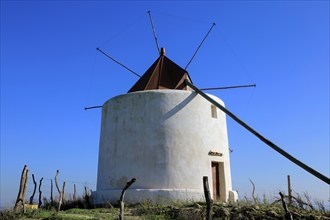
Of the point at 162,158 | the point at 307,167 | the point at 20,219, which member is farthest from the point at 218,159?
the point at 20,219

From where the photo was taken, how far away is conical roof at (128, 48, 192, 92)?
57.5ft

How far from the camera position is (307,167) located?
11578mm

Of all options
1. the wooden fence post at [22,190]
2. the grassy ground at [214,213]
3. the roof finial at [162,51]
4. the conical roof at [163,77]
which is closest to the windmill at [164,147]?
the conical roof at [163,77]

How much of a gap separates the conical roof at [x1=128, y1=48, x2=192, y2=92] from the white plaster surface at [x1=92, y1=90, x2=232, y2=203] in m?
1.37

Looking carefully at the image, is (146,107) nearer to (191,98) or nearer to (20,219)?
(191,98)

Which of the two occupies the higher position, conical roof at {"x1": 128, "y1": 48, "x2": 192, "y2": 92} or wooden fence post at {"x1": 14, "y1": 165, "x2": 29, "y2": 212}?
conical roof at {"x1": 128, "y1": 48, "x2": 192, "y2": 92}

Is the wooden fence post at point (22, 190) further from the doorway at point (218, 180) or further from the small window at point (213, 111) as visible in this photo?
the small window at point (213, 111)

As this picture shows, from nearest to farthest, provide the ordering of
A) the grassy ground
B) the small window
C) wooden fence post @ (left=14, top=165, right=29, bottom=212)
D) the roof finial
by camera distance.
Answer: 1. the grassy ground
2. wooden fence post @ (left=14, top=165, right=29, bottom=212)
3. the small window
4. the roof finial

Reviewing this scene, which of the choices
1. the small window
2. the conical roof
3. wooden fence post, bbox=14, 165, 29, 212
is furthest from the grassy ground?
the conical roof

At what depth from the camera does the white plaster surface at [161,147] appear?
14945 millimetres

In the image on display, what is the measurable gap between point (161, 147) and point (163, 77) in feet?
13.3

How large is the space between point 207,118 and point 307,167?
5463 millimetres

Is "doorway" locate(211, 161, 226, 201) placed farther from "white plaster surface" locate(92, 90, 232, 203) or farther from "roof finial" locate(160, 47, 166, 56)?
"roof finial" locate(160, 47, 166, 56)

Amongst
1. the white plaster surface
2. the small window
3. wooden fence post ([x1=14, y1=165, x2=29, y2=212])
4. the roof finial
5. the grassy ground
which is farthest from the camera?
the roof finial
